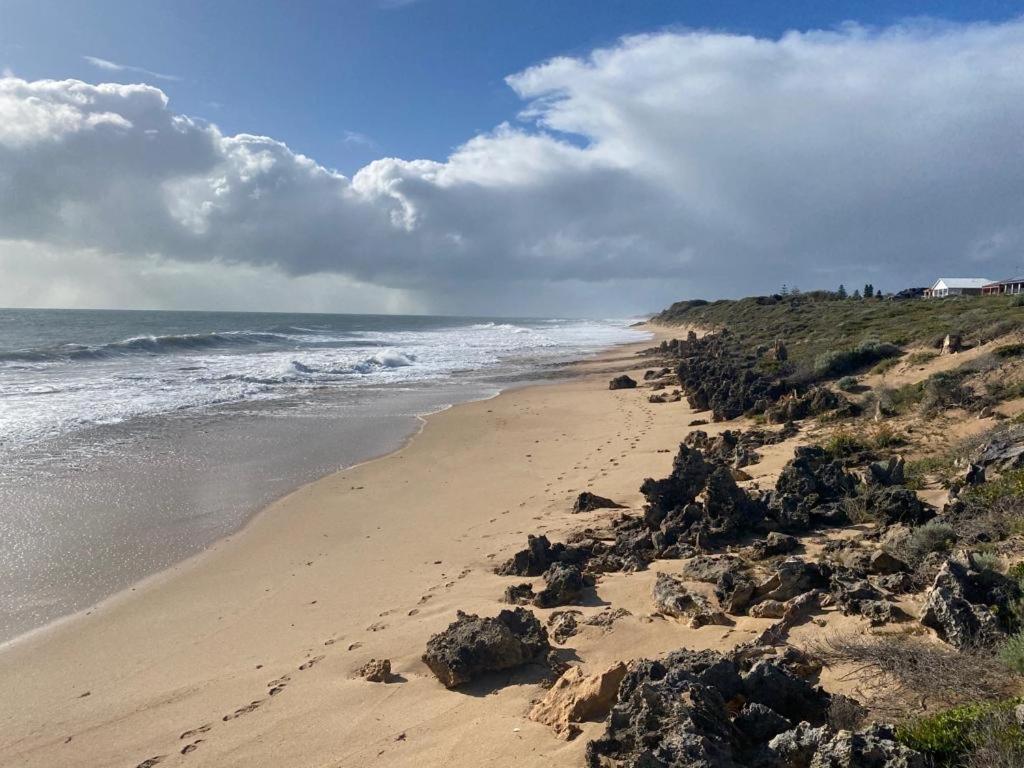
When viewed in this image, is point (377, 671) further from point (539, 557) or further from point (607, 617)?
point (539, 557)

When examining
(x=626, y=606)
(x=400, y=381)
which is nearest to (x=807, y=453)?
(x=626, y=606)

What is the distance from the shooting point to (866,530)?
20.8 feet

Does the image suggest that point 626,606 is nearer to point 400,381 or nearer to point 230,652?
point 230,652

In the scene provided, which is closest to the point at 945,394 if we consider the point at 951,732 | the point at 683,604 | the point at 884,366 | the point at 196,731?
the point at 884,366

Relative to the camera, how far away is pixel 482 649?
4.55 meters

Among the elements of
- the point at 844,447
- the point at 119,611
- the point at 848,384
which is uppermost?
the point at 848,384

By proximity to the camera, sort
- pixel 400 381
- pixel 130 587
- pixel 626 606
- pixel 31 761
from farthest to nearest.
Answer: pixel 400 381 → pixel 130 587 → pixel 626 606 → pixel 31 761

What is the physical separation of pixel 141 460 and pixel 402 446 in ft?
15.7

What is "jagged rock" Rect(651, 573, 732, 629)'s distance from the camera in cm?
484

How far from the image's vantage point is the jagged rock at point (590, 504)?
8539 mm

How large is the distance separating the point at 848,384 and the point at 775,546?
991 cm

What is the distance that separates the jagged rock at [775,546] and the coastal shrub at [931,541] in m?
0.96

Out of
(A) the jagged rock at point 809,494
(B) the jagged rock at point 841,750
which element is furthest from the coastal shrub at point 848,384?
(B) the jagged rock at point 841,750

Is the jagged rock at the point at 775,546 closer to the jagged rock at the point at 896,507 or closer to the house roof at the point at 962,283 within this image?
the jagged rock at the point at 896,507
